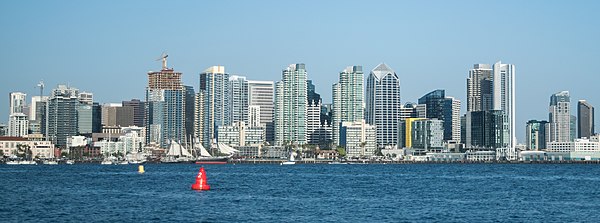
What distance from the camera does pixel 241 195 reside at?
8175 centimetres

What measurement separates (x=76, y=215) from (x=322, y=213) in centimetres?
1527

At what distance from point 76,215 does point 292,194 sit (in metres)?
28.0

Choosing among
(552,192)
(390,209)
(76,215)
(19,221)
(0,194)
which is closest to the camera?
(19,221)

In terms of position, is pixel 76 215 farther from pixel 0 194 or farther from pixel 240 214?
pixel 0 194

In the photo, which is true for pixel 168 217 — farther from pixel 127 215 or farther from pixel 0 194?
pixel 0 194

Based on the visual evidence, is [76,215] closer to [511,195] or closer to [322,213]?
[322,213]

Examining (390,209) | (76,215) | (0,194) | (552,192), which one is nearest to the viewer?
(76,215)

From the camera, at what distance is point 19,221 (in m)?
55.7

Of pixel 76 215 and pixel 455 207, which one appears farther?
pixel 455 207

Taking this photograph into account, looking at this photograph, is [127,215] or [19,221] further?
[127,215]

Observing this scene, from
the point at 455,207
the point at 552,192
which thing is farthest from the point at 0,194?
the point at 552,192

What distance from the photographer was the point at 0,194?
7981 centimetres

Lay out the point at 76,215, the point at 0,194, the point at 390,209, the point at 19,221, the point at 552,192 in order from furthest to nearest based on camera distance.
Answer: the point at 552,192, the point at 0,194, the point at 390,209, the point at 76,215, the point at 19,221

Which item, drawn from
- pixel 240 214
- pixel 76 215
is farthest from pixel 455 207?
pixel 76 215
